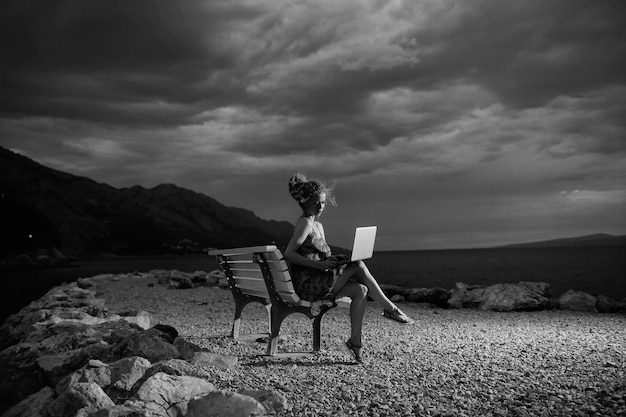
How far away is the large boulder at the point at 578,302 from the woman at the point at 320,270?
256 inches

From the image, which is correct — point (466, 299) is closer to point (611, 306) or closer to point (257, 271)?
point (611, 306)

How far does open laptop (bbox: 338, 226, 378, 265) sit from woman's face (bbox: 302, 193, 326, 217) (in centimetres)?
61

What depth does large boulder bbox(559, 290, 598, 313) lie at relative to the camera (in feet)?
34.7

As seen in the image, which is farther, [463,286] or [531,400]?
[463,286]

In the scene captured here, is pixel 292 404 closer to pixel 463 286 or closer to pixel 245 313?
pixel 245 313

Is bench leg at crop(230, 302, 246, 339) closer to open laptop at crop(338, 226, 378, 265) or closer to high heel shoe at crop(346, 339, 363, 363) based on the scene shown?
high heel shoe at crop(346, 339, 363, 363)

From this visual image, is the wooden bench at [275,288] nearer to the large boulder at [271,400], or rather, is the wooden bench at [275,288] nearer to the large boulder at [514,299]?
the large boulder at [271,400]

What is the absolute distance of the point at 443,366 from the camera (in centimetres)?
542

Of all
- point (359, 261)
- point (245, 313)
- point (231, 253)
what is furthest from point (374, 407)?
point (245, 313)

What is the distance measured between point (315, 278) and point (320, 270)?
0.11 meters

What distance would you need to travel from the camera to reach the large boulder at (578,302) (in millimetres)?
10586

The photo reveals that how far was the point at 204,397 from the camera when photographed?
3889 millimetres

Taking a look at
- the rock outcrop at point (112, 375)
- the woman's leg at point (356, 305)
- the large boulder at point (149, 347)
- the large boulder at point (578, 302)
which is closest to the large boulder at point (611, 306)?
the large boulder at point (578, 302)

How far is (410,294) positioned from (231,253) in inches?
322
